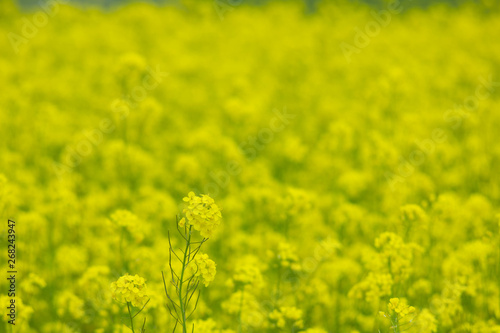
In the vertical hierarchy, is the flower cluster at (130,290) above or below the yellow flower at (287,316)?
above

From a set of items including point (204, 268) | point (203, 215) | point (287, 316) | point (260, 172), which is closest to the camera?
point (203, 215)

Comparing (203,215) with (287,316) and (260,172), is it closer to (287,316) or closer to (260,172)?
(287,316)

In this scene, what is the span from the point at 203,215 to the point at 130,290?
20.4 inches

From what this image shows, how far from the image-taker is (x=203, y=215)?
2.78 meters

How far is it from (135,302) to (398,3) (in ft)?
53.1

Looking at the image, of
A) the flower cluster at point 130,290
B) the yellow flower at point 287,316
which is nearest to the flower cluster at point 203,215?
the flower cluster at point 130,290

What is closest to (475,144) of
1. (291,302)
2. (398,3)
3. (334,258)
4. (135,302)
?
(334,258)

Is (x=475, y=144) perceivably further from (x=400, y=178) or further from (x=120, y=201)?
(x=120, y=201)

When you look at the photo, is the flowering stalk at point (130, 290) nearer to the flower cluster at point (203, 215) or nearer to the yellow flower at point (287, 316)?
the flower cluster at point (203, 215)

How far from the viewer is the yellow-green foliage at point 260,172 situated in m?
4.07

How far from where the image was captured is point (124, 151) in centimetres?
602

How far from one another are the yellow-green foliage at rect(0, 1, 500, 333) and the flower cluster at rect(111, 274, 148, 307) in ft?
0.08

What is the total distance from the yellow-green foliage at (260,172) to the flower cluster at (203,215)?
14 mm

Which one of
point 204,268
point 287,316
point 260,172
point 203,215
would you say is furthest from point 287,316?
point 260,172
